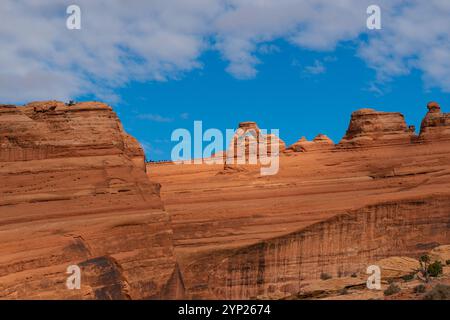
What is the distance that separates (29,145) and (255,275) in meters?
12.0

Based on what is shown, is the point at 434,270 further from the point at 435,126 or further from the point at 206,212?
the point at 435,126

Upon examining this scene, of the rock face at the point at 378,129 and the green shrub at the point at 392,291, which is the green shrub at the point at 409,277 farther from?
the rock face at the point at 378,129

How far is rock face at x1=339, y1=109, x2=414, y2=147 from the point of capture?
42091mm

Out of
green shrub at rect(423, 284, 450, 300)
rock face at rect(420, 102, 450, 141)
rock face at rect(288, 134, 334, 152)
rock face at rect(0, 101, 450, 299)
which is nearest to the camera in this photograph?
green shrub at rect(423, 284, 450, 300)

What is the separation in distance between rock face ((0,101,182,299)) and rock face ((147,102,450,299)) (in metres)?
4.88

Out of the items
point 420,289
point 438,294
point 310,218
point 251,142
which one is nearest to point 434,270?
point 420,289

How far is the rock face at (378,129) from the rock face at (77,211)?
60.8 ft

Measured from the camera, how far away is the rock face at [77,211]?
22297 mm

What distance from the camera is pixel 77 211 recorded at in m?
25.3

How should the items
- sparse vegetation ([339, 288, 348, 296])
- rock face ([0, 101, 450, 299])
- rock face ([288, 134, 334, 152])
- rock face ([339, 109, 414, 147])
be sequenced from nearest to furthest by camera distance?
rock face ([0, 101, 450, 299]) → sparse vegetation ([339, 288, 348, 296]) → rock face ([339, 109, 414, 147]) → rock face ([288, 134, 334, 152])

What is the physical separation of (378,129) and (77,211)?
76.6 feet

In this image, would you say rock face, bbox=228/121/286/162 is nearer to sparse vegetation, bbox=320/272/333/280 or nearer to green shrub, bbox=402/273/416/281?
sparse vegetation, bbox=320/272/333/280

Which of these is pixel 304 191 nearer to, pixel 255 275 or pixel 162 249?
pixel 255 275

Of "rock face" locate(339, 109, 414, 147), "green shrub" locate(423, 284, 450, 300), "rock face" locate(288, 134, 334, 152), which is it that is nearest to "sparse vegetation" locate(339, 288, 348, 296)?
"green shrub" locate(423, 284, 450, 300)
